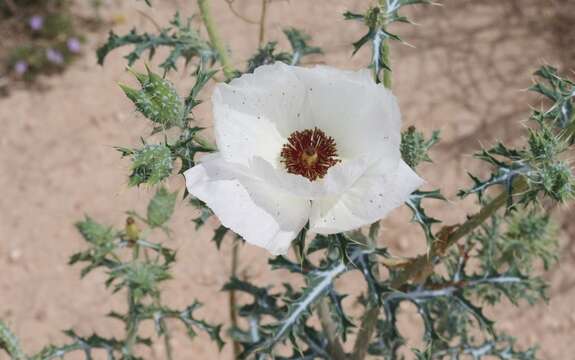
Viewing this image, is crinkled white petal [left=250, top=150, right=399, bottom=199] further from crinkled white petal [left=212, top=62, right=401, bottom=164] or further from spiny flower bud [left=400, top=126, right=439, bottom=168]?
→ spiny flower bud [left=400, top=126, right=439, bottom=168]

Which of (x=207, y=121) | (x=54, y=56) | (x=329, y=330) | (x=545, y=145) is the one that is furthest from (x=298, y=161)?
(x=54, y=56)

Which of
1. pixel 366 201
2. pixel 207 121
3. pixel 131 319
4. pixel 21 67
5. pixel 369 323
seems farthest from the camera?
pixel 21 67

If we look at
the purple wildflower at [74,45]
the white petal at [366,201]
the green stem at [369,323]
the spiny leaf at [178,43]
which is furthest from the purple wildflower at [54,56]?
the white petal at [366,201]

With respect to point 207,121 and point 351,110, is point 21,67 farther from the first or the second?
point 351,110

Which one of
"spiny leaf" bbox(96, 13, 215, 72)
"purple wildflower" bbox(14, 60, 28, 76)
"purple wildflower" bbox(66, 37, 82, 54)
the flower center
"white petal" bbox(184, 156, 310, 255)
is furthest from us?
"purple wildflower" bbox(66, 37, 82, 54)

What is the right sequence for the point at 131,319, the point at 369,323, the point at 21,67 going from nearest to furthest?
the point at 369,323 → the point at 131,319 → the point at 21,67

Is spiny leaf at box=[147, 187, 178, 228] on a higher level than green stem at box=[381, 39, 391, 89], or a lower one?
lower

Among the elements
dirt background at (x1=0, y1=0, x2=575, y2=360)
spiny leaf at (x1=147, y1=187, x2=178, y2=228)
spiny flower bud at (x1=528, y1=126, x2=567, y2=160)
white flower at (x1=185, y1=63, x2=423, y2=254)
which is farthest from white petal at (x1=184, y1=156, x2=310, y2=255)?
dirt background at (x1=0, y1=0, x2=575, y2=360)
